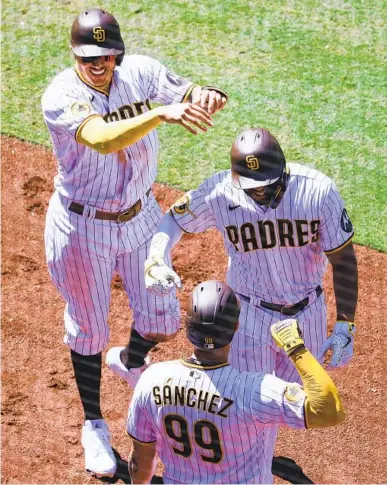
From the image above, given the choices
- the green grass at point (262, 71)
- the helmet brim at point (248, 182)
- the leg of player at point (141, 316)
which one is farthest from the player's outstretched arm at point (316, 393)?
the green grass at point (262, 71)

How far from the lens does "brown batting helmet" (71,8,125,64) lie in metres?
5.58

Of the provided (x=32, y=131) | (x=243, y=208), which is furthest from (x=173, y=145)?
(x=243, y=208)

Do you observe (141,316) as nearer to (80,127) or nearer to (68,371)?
(68,371)

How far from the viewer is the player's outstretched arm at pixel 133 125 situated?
5.09 meters

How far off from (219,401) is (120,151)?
5.97 ft

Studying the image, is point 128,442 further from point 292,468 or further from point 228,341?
point 228,341

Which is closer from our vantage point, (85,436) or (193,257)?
(85,436)

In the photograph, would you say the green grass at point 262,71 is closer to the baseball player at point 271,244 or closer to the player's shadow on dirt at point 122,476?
the baseball player at point 271,244

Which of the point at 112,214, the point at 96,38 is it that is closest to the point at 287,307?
the point at 112,214

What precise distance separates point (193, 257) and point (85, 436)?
1.85 metres

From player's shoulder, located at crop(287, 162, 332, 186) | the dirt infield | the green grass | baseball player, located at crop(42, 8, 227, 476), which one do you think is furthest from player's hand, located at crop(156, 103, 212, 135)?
the green grass

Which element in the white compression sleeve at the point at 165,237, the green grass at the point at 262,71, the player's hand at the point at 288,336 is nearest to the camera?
the player's hand at the point at 288,336

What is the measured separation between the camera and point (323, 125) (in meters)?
8.58

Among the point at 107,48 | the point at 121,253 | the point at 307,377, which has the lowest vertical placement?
the point at 121,253
